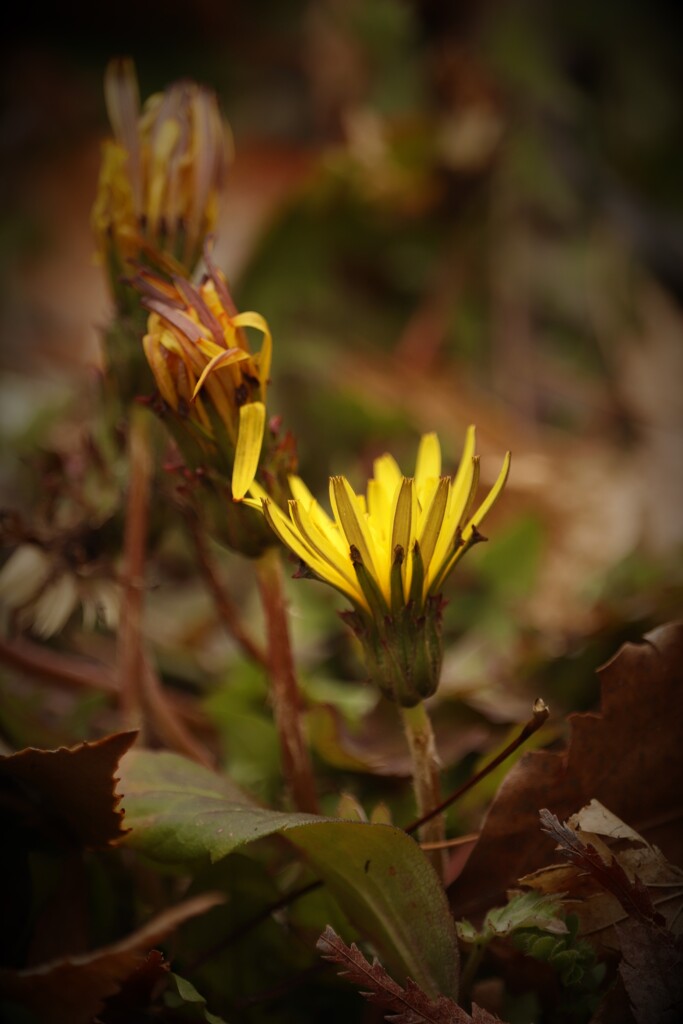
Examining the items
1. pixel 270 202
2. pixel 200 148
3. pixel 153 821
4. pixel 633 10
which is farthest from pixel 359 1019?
pixel 633 10

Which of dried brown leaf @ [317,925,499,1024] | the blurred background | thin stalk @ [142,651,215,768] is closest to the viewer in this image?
dried brown leaf @ [317,925,499,1024]

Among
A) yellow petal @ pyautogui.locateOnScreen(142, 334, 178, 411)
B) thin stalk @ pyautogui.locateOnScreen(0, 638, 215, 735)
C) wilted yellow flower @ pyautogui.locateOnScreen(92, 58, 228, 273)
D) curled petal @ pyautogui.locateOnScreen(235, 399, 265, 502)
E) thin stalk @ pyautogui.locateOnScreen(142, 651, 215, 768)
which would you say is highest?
wilted yellow flower @ pyautogui.locateOnScreen(92, 58, 228, 273)

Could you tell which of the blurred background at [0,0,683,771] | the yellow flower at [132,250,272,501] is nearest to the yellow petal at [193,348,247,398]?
the yellow flower at [132,250,272,501]

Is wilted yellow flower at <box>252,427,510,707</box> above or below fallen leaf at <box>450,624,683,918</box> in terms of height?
above

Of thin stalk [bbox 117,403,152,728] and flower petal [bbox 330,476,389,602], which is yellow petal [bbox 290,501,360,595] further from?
thin stalk [bbox 117,403,152,728]

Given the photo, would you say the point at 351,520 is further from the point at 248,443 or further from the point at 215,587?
the point at 215,587

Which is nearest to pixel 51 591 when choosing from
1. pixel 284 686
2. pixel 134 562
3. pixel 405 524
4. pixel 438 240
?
pixel 134 562

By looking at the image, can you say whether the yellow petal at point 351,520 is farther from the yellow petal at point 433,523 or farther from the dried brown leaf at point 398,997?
the dried brown leaf at point 398,997
